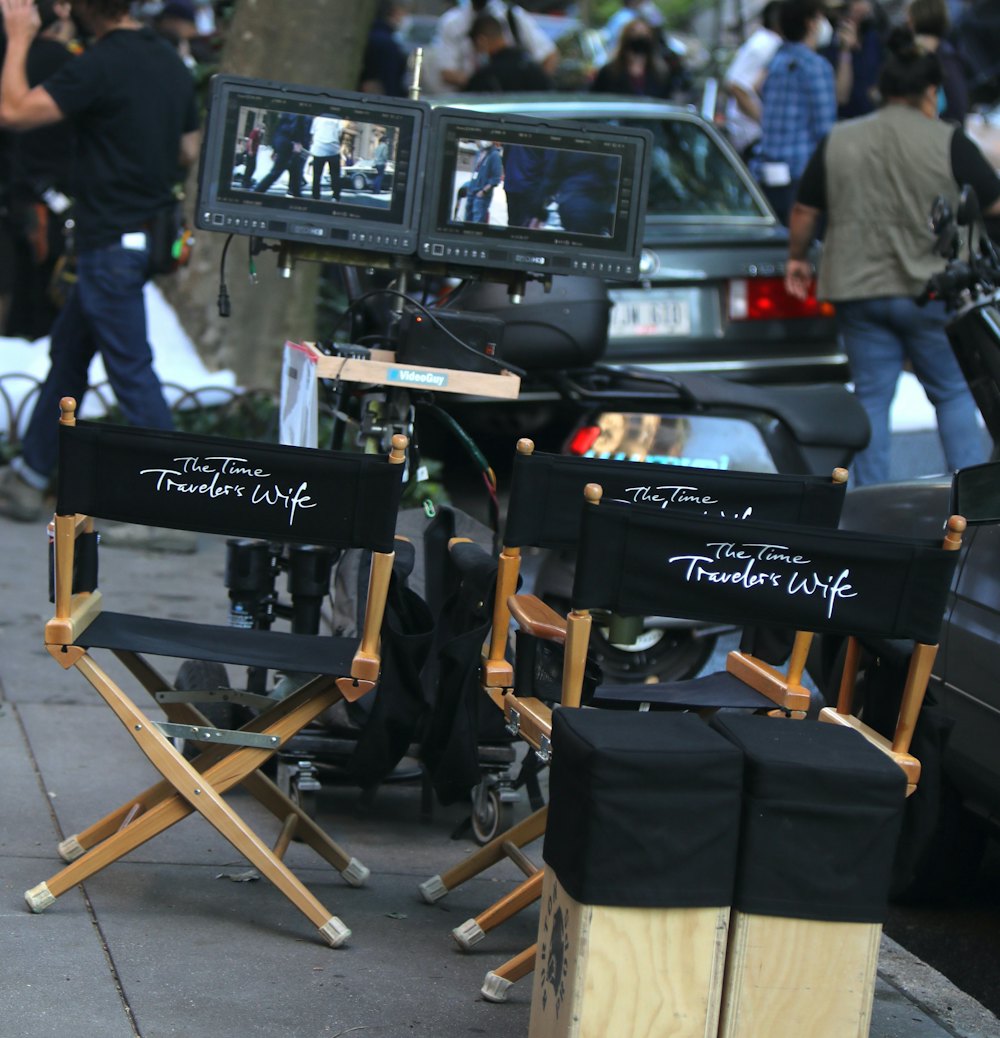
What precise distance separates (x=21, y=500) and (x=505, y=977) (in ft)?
14.9

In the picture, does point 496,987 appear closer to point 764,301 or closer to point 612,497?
point 612,497

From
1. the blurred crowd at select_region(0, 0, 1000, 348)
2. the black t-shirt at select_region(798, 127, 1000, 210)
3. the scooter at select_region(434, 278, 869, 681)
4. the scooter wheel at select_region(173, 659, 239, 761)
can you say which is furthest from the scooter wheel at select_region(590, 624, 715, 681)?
the blurred crowd at select_region(0, 0, 1000, 348)

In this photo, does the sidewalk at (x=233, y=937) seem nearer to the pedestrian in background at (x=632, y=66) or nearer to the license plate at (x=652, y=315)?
the license plate at (x=652, y=315)

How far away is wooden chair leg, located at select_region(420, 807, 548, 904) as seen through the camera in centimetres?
394

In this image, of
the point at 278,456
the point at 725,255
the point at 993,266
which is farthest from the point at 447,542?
the point at 725,255

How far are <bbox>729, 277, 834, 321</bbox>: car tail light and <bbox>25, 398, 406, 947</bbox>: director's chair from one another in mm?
4378

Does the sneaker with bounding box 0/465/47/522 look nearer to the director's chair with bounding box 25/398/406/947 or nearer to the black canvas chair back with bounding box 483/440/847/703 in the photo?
the director's chair with bounding box 25/398/406/947

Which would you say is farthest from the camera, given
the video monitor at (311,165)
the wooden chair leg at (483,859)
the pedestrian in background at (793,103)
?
the pedestrian in background at (793,103)

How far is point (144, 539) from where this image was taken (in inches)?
290

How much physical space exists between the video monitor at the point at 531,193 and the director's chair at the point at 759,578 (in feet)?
5.03

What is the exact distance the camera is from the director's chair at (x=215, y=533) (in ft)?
12.0

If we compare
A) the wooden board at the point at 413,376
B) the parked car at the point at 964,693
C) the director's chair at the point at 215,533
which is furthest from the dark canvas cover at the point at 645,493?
the wooden board at the point at 413,376

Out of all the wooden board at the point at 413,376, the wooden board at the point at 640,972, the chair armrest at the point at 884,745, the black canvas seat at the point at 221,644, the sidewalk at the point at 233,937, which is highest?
the wooden board at the point at 413,376

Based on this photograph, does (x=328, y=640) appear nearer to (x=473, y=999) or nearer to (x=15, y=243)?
(x=473, y=999)
